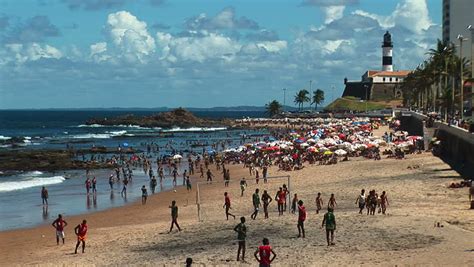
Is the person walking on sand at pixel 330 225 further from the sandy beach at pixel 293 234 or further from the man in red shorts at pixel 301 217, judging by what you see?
the man in red shorts at pixel 301 217

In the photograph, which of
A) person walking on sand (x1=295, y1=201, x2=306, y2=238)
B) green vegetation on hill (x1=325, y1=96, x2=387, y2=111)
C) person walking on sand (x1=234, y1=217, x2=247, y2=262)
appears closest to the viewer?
person walking on sand (x1=234, y1=217, x2=247, y2=262)

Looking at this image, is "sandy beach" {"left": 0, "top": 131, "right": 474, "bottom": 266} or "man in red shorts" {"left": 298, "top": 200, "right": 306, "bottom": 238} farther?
"man in red shorts" {"left": 298, "top": 200, "right": 306, "bottom": 238}

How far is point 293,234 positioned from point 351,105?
122702mm

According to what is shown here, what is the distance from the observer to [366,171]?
38.4 meters

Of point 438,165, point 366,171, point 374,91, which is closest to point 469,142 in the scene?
point 438,165

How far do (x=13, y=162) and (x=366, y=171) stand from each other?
3384 centimetres

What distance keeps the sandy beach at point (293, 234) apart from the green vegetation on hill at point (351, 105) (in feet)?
333

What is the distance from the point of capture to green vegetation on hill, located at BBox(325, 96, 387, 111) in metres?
135

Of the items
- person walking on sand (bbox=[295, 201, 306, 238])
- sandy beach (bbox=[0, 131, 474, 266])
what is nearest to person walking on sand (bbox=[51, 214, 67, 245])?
sandy beach (bbox=[0, 131, 474, 266])

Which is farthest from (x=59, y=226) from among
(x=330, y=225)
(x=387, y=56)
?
(x=387, y=56)

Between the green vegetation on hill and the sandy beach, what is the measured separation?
102 meters

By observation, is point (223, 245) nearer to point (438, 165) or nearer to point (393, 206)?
point (393, 206)

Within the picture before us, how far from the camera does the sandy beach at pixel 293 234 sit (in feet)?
56.6

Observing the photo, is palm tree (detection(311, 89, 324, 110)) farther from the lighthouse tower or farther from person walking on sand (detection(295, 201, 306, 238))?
person walking on sand (detection(295, 201, 306, 238))
